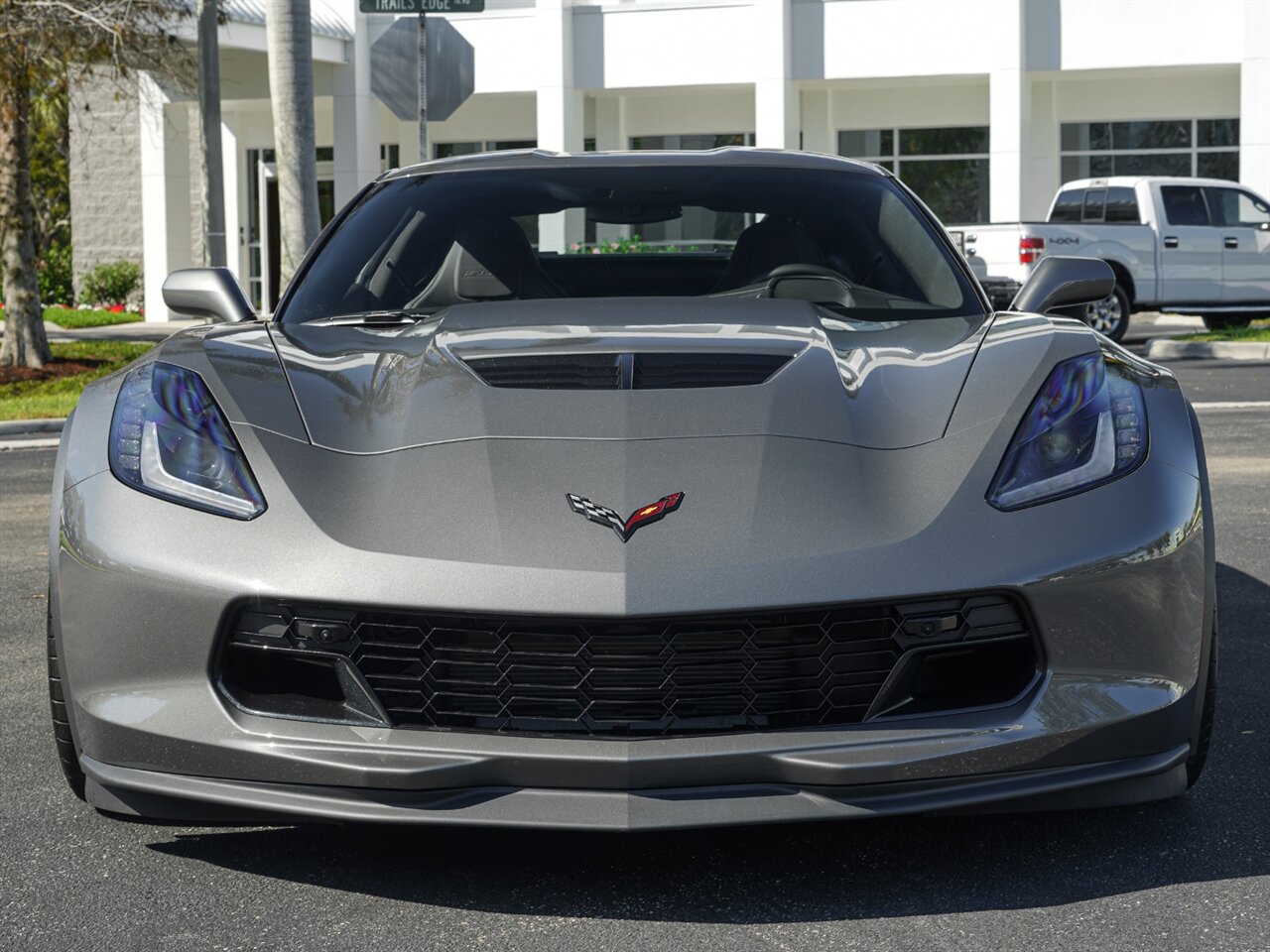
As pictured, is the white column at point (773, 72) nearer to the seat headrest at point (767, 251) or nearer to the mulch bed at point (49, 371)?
the mulch bed at point (49, 371)

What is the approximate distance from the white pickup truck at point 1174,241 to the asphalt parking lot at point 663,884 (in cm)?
1662

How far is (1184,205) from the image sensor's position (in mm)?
20203

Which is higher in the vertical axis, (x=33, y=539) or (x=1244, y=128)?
(x=1244, y=128)

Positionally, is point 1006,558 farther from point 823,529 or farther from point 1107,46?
point 1107,46

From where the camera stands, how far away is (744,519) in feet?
9.66

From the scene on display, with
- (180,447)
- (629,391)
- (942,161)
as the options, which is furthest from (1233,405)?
(942,161)

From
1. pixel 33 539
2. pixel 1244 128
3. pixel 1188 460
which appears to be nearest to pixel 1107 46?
pixel 1244 128

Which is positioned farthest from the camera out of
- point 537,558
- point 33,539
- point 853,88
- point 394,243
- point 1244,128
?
point 853,88

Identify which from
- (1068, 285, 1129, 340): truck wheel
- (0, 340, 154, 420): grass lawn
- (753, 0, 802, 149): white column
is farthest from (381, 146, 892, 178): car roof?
(753, 0, 802, 149): white column

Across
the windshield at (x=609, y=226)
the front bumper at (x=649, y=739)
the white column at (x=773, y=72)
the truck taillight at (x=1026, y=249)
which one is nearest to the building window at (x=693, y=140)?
the white column at (x=773, y=72)

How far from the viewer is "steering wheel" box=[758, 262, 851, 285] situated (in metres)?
4.53

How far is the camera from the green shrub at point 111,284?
96.6ft

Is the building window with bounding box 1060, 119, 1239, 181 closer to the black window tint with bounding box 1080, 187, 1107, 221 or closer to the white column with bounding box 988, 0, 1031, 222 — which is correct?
the white column with bounding box 988, 0, 1031, 222

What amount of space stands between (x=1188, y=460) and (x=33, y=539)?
547 cm
